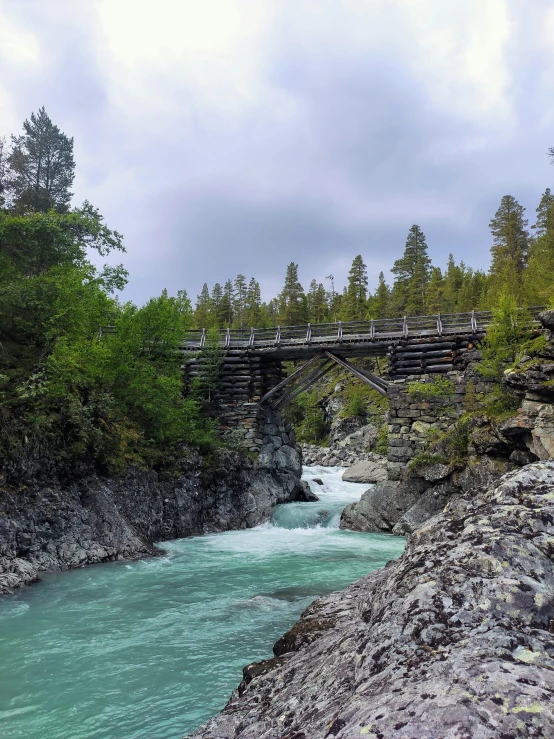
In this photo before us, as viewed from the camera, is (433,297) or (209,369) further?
(433,297)

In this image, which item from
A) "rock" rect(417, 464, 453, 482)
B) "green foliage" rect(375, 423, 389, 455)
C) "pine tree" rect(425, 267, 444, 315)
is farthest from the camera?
"pine tree" rect(425, 267, 444, 315)

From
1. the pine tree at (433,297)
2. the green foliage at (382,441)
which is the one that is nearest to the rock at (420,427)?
the green foliage at (382,441)

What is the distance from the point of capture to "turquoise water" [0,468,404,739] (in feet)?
16.3

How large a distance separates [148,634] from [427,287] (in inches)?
2121

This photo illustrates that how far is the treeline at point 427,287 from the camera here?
38.3 m

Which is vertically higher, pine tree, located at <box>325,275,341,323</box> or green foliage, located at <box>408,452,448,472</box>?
pine tree, located at <box>325,275,341,323</box>

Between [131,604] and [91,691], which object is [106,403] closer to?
[131,604]

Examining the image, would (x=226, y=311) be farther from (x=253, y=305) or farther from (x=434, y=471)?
(x=434, y=471)

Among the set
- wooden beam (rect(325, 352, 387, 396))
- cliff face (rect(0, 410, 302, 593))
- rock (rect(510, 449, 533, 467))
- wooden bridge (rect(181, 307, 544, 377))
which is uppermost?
wooden bridge (rect(181, 307, 544, 377))

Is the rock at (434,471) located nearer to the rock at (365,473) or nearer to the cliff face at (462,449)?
the cliff face at (462,449)

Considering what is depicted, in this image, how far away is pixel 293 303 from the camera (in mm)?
61094

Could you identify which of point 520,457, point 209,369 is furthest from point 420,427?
point 209,369

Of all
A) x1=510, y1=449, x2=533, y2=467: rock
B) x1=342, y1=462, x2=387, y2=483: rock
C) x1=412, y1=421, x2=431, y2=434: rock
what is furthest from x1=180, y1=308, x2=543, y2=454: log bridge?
x1=342, y1=462, x2=387, y2=483: rock

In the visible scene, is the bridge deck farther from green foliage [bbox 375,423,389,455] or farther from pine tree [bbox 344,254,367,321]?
pine tree [bbox 344,254,367,321]
